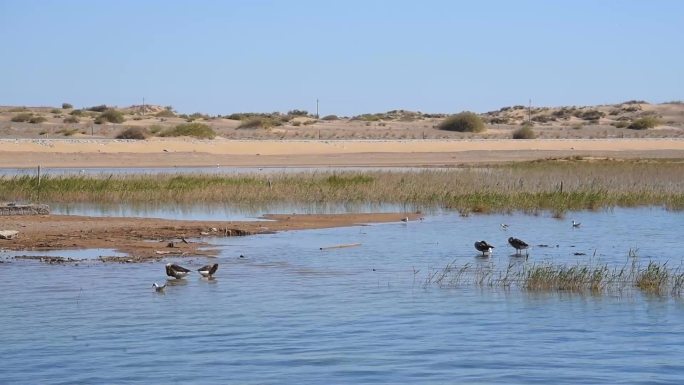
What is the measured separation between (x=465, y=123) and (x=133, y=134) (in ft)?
80.0

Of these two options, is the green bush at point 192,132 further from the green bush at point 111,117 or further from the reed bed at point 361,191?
the reed bed at point 361,191

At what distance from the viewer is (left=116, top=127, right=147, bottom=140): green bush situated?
6031 cm

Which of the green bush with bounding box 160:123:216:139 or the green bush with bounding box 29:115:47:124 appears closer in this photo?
the green bush with bounding box 160:123:216:139

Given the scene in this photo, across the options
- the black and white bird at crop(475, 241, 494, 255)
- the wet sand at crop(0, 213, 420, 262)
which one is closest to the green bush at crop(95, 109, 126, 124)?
the wet sand at crop(0, 213, 420, 262)

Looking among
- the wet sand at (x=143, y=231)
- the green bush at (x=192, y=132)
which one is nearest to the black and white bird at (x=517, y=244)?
the wet sand at (x=143, y=231)

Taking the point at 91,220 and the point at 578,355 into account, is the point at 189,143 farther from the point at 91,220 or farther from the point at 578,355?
the point at 578,355

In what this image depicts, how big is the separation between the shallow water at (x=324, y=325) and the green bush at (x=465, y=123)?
54436mm

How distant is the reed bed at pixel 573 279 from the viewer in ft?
49.4

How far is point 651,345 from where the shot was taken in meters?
11.7

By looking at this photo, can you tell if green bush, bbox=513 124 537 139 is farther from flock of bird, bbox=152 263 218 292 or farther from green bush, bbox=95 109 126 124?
Answer: flock of bird, bbox=152 263 218 292

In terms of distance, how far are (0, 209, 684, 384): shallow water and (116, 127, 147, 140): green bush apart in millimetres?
42365

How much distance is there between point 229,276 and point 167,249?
330 cm

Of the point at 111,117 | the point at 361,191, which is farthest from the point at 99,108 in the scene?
the point at 361,191

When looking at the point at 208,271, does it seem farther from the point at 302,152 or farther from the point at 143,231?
the point at 302,152
